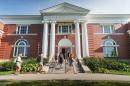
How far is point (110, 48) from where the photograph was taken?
30.5 meters

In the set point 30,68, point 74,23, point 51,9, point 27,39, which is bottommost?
point 30,68

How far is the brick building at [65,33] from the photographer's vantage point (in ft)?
98.1

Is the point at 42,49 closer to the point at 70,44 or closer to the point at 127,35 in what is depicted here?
the point at 70,44

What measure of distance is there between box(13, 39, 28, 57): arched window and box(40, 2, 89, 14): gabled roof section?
5999 millimetres

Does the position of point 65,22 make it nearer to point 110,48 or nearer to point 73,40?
point 73,40

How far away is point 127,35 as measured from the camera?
3097 centimetres

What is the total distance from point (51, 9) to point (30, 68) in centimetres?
1439

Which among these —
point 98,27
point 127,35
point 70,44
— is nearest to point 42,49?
point 70,44

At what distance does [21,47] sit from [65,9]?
946 centimetres

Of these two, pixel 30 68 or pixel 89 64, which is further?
pixel 89 64

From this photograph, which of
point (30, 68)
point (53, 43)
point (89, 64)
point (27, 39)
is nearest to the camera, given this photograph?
point (30, 68)

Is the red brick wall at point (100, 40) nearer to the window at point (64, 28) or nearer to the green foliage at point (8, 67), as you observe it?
the window at point (64, 28)

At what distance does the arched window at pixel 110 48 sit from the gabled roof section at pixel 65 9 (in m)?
6.08

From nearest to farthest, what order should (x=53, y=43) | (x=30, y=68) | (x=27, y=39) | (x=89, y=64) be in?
(x=30, y=68) < (x=89, y=64) < (x=53, y=43) < (x=27, y=39)
